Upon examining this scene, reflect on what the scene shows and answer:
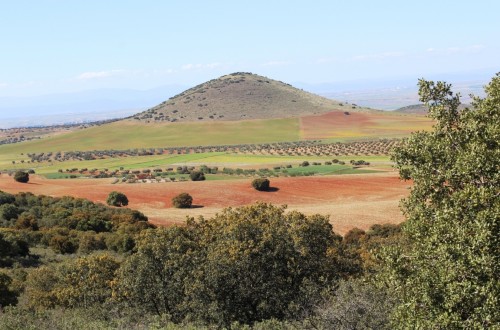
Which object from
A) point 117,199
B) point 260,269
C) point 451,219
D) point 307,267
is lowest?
point 117,199

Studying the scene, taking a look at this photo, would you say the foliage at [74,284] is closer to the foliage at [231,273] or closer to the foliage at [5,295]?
the foliage at [5,295]

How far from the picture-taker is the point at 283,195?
228 feet

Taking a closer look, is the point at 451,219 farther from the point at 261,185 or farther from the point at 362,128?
the point at 362,128

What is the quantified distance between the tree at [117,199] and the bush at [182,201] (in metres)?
7.08

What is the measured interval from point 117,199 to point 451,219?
58.2 m

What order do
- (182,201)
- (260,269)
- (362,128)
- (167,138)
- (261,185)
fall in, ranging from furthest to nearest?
(362,128) < (167,138) < (261,185) < (182,201) < (260,269)

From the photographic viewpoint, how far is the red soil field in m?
57.6

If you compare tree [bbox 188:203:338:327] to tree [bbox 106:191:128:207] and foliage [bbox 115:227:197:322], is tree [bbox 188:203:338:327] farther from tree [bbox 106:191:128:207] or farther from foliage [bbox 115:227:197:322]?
tree [bbox 106:191:128:207]

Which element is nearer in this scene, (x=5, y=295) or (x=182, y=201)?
(x=5, y=295)

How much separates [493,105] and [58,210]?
5230 centimetres

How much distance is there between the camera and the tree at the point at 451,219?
37.1 feet

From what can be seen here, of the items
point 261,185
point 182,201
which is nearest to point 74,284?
point 182,201

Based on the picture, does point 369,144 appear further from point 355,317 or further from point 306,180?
point 355,317

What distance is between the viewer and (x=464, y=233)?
1145 cm
